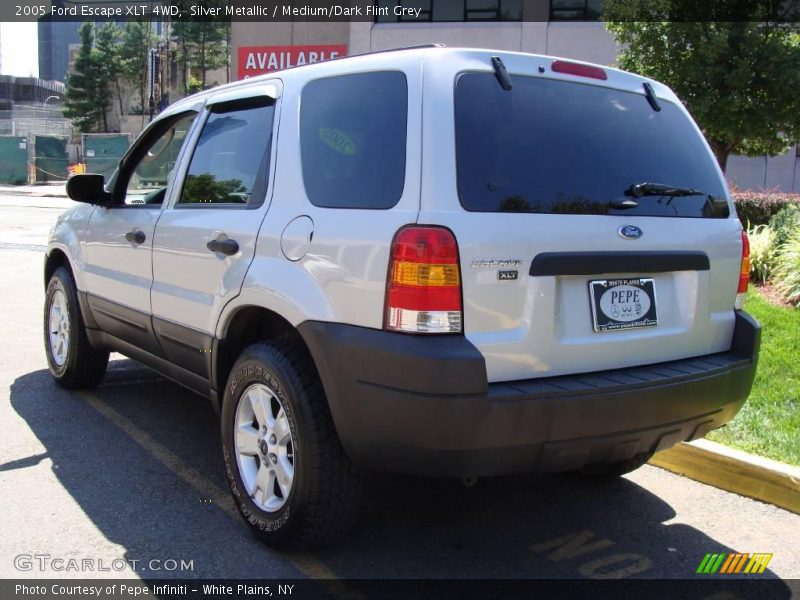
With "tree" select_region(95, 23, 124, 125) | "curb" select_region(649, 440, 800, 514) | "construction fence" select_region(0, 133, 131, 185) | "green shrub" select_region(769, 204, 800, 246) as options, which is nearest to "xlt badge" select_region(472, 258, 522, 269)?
"curb" select_region(649, 440, 800, 514)

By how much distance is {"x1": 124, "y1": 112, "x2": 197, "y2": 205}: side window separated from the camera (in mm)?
4480

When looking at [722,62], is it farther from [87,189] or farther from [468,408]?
[468,408]

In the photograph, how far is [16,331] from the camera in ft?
24.7

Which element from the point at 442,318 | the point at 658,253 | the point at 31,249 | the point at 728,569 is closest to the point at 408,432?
the point at 442,318

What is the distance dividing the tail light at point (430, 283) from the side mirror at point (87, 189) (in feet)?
9.41

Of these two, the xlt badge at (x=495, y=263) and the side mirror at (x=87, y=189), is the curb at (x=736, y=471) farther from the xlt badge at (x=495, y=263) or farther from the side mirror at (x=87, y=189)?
the side mirror at (x=87, y=189)

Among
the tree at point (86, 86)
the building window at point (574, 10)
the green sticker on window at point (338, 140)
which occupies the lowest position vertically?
the green sticker on window at point (338, 140)

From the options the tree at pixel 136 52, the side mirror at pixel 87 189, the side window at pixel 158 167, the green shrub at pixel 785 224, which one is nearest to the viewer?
the side window at pixel 158 167

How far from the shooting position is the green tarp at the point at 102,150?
33.2 metres

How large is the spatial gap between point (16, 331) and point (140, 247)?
3811mm

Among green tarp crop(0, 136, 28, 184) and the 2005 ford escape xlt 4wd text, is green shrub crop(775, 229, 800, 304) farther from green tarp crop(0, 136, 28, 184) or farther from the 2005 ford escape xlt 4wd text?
green tarp crop(0, 136, 28, 184)

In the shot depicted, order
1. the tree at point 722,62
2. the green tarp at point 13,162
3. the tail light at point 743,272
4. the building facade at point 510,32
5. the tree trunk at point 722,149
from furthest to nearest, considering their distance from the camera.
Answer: the green tarp at point 13,162 < the building facade at point 510,32 < the tree trunk at point 722,149 < the tree at point 722,62 < the tail light at point 743,272

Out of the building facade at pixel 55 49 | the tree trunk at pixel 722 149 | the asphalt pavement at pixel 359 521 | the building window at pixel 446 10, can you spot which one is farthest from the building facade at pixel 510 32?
the building facade at pixel 55 49

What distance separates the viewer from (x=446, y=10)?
25328mm
